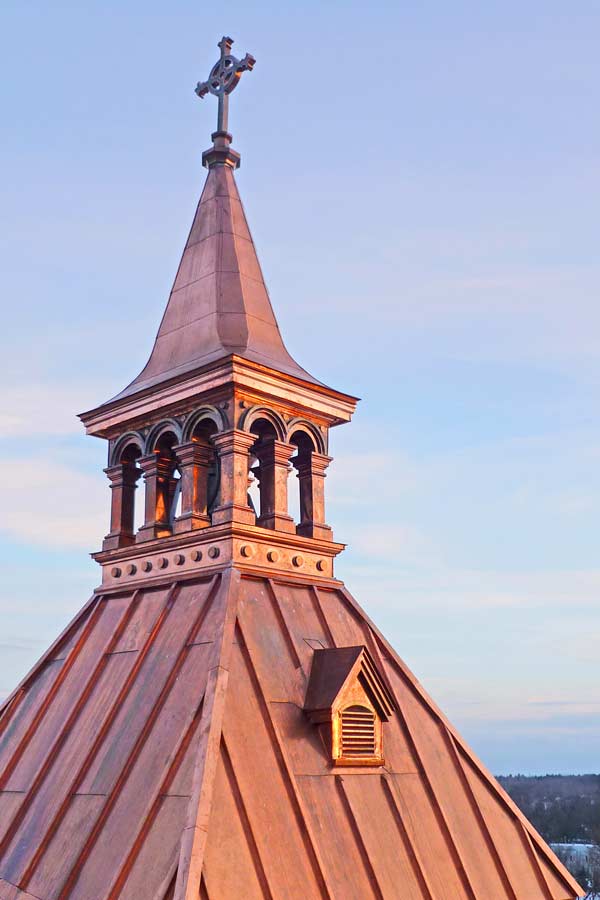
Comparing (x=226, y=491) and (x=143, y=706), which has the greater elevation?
(x=226, y=491)

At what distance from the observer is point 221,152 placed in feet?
49.3

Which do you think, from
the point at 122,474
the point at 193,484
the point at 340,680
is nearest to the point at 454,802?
the point at 340,680

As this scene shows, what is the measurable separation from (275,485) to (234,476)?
91cm

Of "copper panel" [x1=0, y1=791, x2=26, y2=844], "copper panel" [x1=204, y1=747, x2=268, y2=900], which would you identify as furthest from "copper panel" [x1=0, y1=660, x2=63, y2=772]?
"copper panel" [x1=204, y1=747, x2=268, y2=900]

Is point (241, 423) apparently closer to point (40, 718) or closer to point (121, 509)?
point (121, 509)

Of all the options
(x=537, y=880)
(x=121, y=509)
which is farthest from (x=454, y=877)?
(x=121, y=509)

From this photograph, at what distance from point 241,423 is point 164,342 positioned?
274 centimetres

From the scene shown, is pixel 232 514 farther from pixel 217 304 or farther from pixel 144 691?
pixel 217 304

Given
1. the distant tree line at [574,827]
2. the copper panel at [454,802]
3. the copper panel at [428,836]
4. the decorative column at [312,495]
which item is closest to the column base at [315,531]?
the decorative column at [312,495]

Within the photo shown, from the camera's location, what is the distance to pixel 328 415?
13.5 meters

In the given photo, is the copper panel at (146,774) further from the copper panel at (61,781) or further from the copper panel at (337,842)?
the copper panel at (337,842)

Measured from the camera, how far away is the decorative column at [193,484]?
12.3 metres

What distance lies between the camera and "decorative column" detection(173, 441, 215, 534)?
12.3 meters

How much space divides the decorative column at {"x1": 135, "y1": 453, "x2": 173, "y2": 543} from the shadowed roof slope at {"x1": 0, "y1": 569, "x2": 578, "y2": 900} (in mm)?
1007
